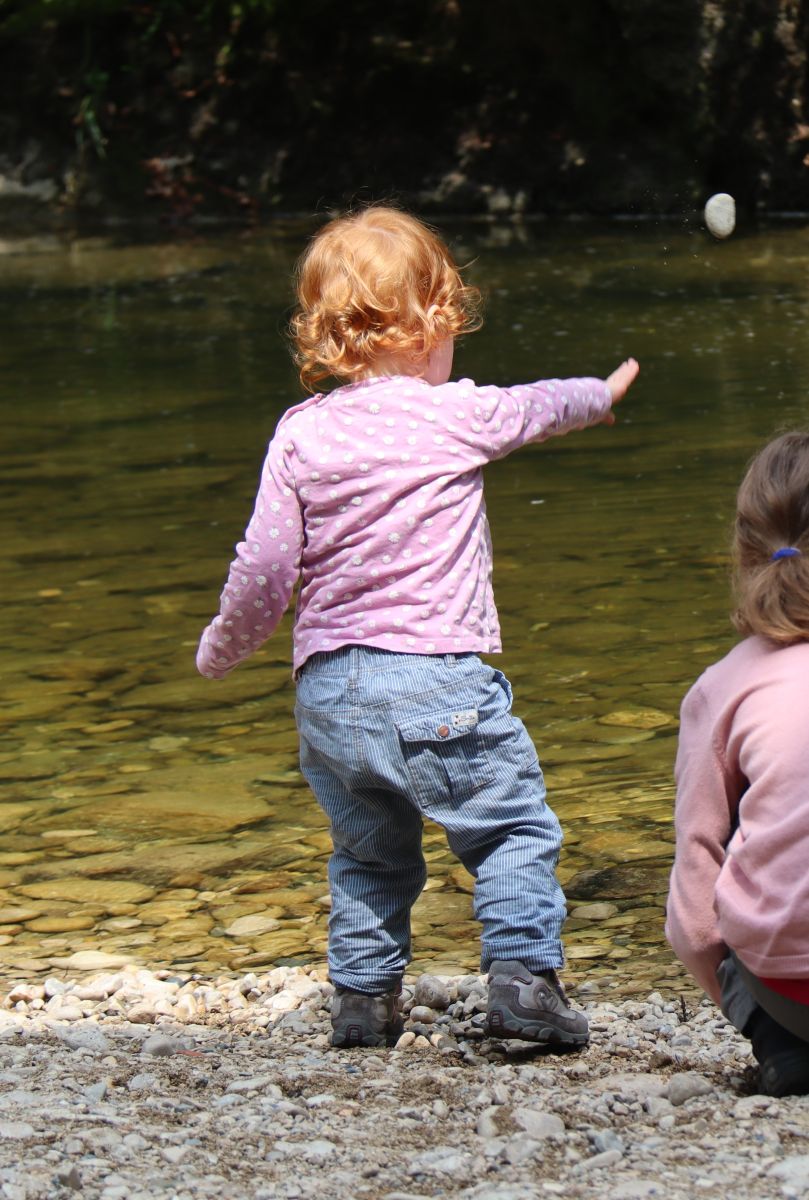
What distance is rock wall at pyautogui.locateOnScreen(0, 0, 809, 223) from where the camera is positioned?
1695cm

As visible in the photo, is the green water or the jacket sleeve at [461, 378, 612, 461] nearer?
the jacket sleeve at [461, 378, 612, 461]

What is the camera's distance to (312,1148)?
2.18 m

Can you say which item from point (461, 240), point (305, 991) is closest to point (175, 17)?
point (461, 240)

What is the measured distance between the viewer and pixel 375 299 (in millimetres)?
2689

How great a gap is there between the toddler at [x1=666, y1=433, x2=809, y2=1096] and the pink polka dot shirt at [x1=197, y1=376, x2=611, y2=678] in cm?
50

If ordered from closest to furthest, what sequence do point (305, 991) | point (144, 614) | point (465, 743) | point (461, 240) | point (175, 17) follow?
point (465, 743) → point (305, 991) → point (144, 614) → point (461, 240) → point (175, 17)

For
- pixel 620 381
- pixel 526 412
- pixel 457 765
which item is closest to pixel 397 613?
pixel 457 765

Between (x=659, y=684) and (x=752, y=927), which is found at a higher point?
(x=752, y=927)

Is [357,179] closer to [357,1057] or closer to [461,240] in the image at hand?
[461,240]

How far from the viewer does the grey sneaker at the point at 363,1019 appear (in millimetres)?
2781

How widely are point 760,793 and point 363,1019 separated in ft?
2.99

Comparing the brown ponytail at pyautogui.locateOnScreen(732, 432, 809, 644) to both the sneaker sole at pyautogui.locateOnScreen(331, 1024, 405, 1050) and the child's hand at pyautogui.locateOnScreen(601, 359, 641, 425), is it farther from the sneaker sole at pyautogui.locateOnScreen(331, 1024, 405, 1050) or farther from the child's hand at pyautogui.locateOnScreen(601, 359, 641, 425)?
the sneaker sole at pyautogui.locateOnScreen(331, 1024, 405, 1050)

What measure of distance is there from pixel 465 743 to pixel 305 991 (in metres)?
0.78

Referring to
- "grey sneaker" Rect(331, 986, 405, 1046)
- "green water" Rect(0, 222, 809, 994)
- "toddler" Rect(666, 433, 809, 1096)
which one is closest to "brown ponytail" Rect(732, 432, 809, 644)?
"toddler" Rect(666, 433, 809, 1096)
